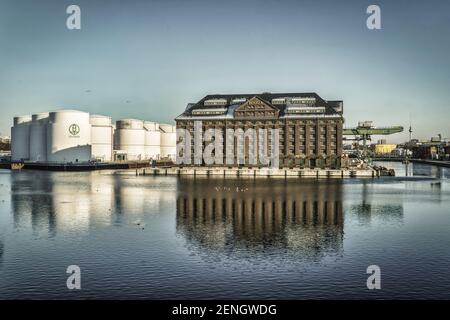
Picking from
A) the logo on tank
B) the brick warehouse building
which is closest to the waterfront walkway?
the brick warehouse building

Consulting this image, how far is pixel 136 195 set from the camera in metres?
82.6

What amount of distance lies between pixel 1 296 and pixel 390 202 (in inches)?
2300

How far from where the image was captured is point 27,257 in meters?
38.0

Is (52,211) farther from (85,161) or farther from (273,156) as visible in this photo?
(85,161)

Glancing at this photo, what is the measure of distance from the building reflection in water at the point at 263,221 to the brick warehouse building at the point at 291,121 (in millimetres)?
76090

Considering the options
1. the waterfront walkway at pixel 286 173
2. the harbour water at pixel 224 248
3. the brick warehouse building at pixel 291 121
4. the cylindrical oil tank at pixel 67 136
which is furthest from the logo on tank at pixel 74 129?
the harbour water at pixel 224 248

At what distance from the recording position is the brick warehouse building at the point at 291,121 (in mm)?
160750

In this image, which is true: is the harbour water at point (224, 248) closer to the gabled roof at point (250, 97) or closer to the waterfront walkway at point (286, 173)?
the waterfront walkway at point (286, 173)

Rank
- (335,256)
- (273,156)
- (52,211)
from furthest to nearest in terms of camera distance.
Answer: (273,156)
(52,211)
(335,256)

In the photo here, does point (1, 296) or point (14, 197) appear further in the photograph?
point (14, 197)

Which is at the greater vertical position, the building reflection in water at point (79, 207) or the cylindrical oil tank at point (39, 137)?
the cylindrical oil tank at point (39, 137)
